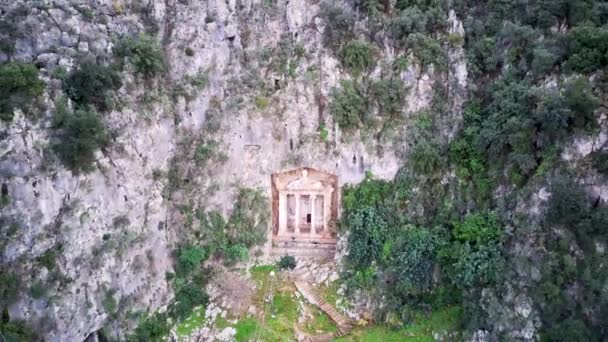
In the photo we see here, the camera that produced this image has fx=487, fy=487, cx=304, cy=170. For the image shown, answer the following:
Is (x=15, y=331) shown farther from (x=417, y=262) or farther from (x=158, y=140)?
(x=417, y=262)

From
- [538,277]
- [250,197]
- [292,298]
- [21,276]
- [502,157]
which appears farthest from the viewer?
[250,197]

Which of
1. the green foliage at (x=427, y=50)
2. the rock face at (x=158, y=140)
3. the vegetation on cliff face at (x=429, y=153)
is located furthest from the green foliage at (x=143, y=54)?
the green foliage at (x=427, y=50)

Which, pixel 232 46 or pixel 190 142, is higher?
pixel 232 46

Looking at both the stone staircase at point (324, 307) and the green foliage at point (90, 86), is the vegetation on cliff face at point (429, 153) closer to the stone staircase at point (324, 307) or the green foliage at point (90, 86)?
the green foliage at point (90, 86)

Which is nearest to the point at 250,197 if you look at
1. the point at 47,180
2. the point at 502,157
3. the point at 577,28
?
the point at 47,180

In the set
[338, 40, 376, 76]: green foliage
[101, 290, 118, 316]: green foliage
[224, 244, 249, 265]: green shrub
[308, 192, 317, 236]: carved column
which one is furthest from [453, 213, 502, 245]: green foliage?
[101, 290, 118, 316]: green foliage

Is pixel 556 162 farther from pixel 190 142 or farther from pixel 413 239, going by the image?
pixel 190 142

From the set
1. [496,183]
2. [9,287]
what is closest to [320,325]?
[496,183]
